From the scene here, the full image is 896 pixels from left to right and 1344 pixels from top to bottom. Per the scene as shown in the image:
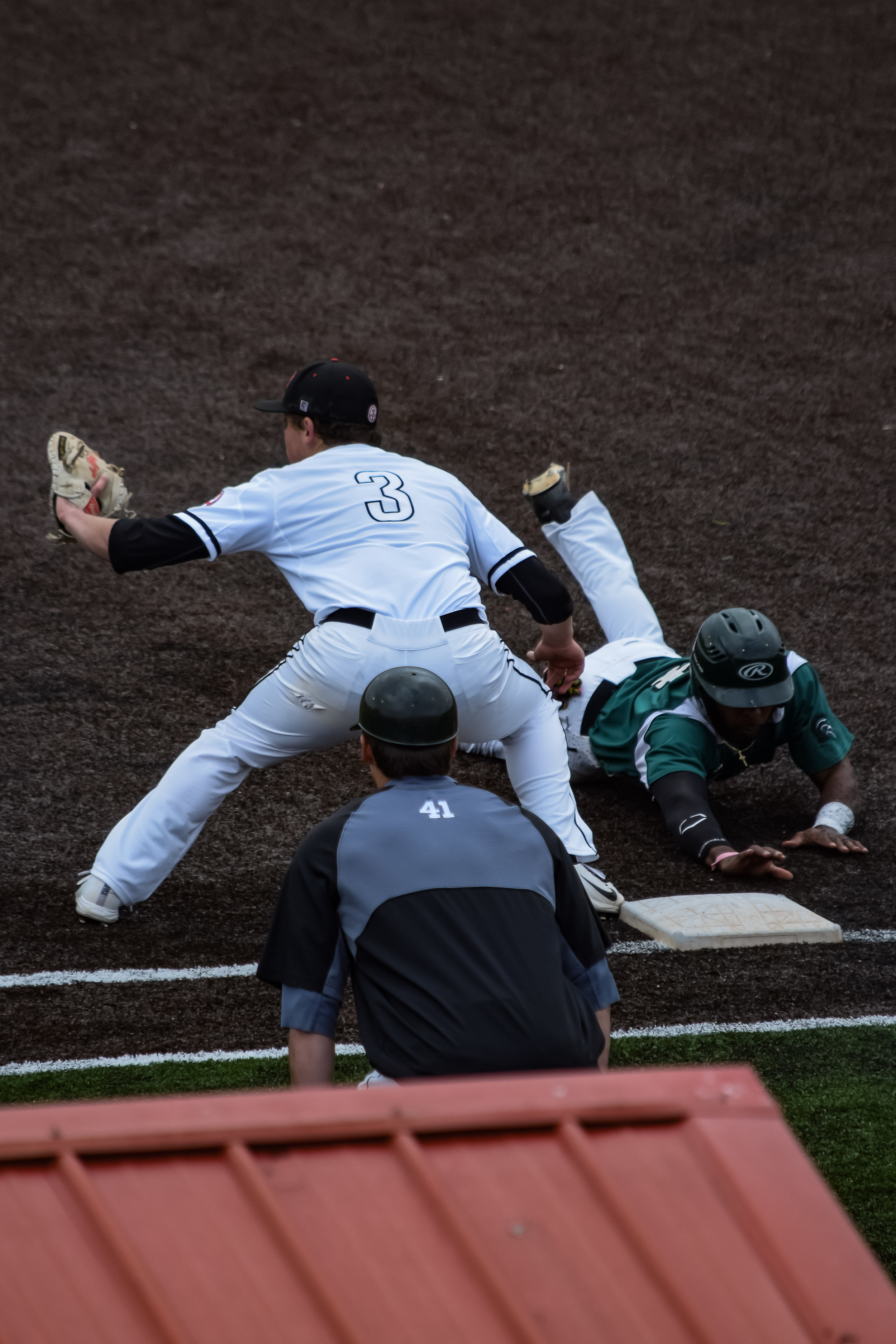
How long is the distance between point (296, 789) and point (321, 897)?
2942 mm

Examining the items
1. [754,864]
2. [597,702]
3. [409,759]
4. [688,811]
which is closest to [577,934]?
[409,759]

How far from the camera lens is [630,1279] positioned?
5.28 ft

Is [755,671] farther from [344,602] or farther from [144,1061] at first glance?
[144,1061]

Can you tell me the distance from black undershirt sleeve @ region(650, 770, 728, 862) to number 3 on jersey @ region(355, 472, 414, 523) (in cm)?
155

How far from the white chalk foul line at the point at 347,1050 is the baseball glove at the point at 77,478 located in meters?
1.72

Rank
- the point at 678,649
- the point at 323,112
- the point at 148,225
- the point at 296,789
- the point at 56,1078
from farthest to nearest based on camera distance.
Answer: the point at 323,112
the point at 148,225
the point at 678,649
the point at 296,789
the point at 56,1078

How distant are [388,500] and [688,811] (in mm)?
1675

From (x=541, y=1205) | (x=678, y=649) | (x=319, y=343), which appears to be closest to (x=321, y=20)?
(x=319, y=343)

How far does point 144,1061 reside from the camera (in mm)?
3834

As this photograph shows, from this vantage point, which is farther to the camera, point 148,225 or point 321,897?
point 148,225

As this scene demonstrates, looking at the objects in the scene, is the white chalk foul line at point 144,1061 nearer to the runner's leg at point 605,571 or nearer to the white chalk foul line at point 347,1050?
the white chalk foul line at point 347,1050

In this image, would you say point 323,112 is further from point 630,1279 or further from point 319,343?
point 630,1279

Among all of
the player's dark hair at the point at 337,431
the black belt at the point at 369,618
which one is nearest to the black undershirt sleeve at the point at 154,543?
the black belt at the point at 369,618

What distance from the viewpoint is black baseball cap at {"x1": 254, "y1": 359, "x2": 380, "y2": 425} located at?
4.46m
